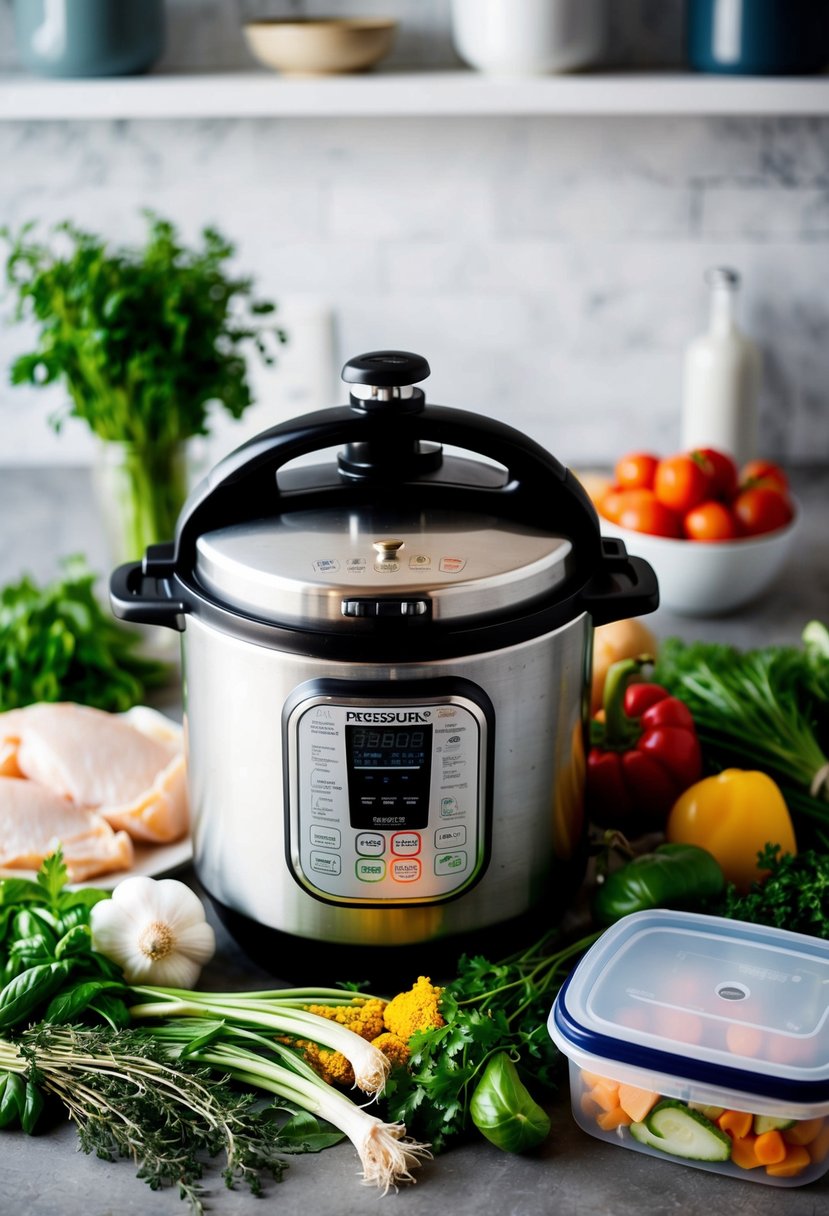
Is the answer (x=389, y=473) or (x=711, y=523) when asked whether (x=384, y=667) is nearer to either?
(x=389, y=473)

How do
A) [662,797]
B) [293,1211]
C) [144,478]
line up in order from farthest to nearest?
[144,478], [662,797], [293,1211]

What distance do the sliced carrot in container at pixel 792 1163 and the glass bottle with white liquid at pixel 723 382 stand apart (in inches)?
51.8

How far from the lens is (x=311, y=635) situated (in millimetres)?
906

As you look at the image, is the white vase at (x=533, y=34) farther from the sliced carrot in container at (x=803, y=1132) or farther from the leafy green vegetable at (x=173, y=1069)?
the sliced carrot in container at (x=803, y=1132)

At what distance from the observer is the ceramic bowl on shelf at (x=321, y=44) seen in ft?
5.71

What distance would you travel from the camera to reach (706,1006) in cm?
89

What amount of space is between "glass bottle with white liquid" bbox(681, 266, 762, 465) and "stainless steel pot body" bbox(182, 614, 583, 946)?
1079 millimetres

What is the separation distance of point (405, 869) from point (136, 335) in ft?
2.51

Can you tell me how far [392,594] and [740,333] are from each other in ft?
4.12

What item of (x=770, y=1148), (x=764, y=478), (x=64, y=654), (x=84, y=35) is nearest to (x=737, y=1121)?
(x=770, y=1148)

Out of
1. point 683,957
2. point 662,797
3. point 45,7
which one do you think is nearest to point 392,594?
point 683,957

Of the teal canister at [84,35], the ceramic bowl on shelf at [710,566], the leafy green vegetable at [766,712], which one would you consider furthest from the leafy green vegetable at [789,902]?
the teal canister at [84,35]

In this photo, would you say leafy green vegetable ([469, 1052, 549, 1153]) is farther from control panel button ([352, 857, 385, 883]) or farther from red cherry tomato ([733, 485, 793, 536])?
red cherry tomato ([733, 485, 793, 536])

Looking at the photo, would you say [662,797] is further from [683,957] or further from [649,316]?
[649,316]
